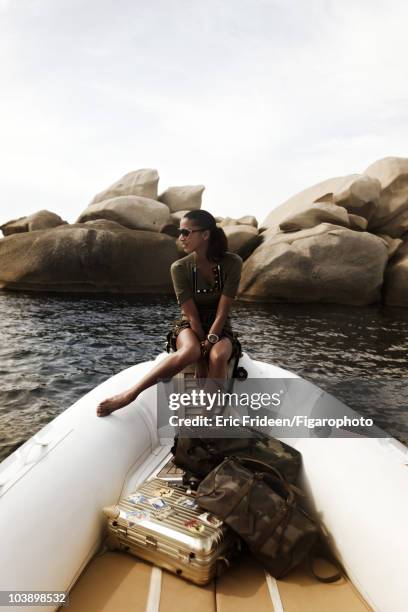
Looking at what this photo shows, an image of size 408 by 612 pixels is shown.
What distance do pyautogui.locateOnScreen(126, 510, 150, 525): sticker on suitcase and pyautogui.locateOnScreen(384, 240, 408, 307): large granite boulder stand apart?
16764 mm

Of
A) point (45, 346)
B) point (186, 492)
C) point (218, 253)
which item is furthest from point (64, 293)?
point (186, 492)

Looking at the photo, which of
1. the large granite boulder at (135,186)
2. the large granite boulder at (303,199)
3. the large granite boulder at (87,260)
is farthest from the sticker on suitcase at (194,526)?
the large granite boulder at (135,186)

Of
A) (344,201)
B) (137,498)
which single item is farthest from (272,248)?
(137,498)

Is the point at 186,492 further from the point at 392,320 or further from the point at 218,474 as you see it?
the point at 392,320

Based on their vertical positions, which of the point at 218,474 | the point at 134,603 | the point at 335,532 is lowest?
the point at 134,603

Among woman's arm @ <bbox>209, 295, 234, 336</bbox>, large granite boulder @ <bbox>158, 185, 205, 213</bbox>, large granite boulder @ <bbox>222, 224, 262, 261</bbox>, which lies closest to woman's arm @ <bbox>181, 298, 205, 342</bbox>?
woman's arm @ <bbox>209, 295, 234, 336</bbox>

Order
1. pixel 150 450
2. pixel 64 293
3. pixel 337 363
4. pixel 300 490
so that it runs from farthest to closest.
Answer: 1. pixel 64 293
2. pixel 337 363
3. pixel 150 450
4. pixel 300 490

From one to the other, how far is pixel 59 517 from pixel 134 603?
57 centimetres

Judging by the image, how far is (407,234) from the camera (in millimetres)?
21016

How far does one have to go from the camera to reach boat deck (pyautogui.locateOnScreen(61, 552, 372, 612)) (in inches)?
84.7

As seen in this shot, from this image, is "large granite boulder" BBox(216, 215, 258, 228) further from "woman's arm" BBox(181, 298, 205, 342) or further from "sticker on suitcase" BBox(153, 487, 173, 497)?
"sticker on suitcase" BBox(153, 487, 173, 497)

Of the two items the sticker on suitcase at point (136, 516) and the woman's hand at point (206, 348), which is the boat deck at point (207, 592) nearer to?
the sticker on suitcase at point (136, 516)

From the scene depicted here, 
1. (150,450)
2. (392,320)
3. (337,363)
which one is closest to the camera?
(150,450)

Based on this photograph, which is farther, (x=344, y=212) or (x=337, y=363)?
(x=344, y=212)
